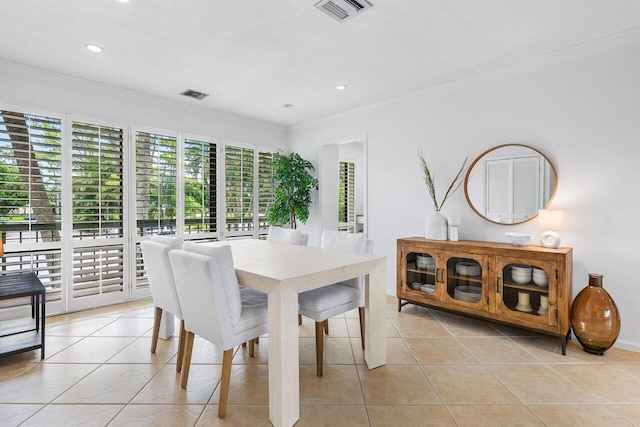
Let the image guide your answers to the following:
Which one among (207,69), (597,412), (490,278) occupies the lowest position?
(597,412)

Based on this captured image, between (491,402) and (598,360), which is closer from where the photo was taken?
(491,402)

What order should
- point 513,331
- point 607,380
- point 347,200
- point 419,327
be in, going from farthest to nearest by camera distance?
point 347,200 → point 419,327 → point 513,331 → point 607,380

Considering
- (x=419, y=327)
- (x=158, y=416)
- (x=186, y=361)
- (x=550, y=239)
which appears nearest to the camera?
(x=158, y=416)

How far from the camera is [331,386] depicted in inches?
83.6

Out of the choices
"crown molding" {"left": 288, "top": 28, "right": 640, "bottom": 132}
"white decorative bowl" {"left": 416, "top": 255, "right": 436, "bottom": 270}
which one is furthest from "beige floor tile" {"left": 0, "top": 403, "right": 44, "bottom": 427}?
"crown molding" {"left": 288, "top": 28, "right": 640, "bottom": 132}

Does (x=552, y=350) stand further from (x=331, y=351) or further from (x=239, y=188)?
(x=239, y=188)

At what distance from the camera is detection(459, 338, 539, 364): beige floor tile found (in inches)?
98.3

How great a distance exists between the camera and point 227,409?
Answer: 189 cm

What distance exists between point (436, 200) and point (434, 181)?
223 mm

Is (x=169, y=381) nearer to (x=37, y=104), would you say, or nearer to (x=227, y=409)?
(x=227, y=409)

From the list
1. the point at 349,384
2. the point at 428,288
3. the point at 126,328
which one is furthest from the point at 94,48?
the point at 428,288

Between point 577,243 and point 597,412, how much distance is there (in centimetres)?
149

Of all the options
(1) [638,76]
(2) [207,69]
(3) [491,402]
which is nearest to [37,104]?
(2) [207,69]

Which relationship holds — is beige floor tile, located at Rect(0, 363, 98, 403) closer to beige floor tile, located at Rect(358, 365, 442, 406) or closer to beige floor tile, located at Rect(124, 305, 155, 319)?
beige floor tile, located at Rect(124, 305, 155, 319)
